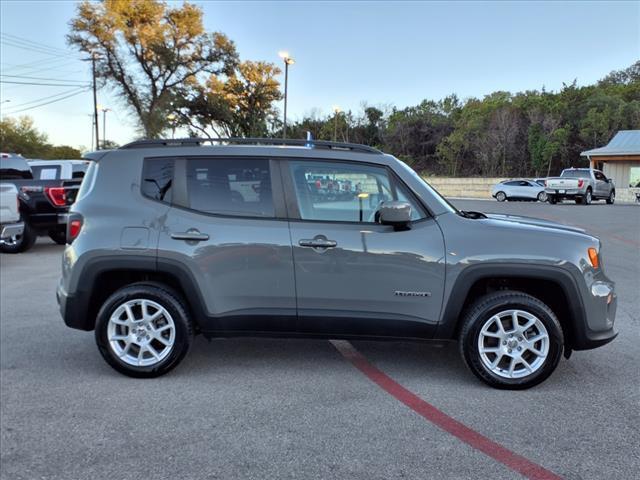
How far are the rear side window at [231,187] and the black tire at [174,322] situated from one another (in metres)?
0.73

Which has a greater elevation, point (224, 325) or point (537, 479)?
point (224, 325)

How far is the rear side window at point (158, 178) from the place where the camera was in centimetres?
398

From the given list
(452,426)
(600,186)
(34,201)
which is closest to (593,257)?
(452,426)

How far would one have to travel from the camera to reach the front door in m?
3.72

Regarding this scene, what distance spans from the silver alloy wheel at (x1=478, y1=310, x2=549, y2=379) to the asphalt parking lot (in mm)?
179

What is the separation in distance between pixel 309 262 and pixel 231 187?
2.75ft

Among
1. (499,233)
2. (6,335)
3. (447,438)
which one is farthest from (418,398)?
(6,335)

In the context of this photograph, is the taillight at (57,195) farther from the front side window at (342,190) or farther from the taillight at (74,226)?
the front side window at (342,190)

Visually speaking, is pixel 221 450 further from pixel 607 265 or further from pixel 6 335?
pixel 607 265

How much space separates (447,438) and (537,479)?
0.55 m

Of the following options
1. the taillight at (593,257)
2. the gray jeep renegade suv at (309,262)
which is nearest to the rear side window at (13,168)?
the gray jeep renegade suv at (309,262)

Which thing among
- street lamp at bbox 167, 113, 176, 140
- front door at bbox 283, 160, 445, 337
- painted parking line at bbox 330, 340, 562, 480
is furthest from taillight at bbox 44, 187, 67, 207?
street lamp at bbox 167, 113, 176, 140

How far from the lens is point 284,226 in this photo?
12.5 feet

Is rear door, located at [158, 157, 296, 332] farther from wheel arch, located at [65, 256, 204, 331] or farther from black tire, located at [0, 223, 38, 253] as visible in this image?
black tire, located at [0, 223, 38, 253]
